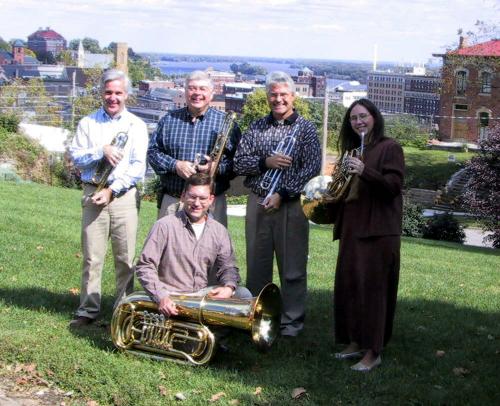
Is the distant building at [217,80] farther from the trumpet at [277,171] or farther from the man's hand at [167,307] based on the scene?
the man's hand at [167,307]

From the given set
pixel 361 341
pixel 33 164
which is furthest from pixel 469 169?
pixel 361 341

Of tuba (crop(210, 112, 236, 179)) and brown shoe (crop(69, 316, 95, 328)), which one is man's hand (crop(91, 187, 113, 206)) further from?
brown shoe (crop(69, 316, 95, 328))

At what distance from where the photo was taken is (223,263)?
6.04 metres

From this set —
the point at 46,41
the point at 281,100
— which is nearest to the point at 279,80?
the point at 281,100

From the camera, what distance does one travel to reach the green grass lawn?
534 centimetres

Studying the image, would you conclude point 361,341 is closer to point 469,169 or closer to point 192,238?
point 192,238

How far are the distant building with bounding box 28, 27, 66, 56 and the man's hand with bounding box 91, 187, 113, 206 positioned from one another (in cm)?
15671

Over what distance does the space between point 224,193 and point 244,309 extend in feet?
4.45

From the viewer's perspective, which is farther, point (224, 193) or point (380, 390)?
point (224, 193)

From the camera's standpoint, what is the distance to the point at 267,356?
20.0 ft

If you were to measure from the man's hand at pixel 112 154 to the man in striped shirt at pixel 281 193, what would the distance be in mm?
899

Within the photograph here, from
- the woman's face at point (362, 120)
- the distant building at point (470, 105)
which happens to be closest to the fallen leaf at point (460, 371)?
the woman's face at point (362, 120)

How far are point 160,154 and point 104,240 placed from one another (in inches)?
34.4

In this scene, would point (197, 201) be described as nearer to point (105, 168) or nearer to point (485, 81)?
point (105, 168)
